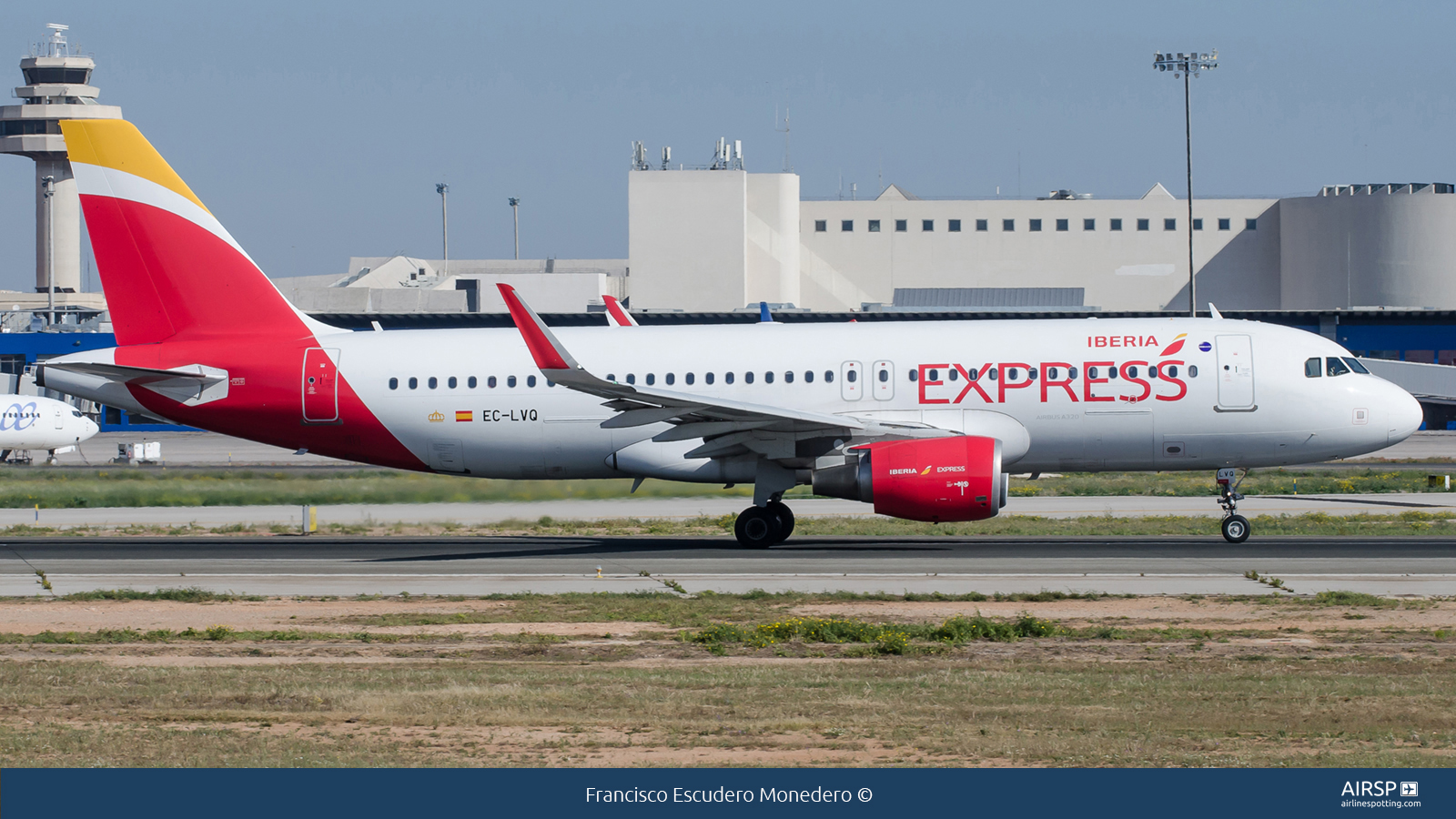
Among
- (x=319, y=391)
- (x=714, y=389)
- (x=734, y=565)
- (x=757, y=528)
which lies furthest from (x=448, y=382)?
(x=734, y=565)

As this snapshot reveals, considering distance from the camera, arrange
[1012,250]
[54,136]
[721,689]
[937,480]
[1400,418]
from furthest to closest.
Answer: [54,136], [1012,250], [1400,418], [937,480], [721,689]

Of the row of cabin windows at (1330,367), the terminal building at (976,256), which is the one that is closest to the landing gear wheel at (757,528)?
the row of cabin windows at (1330,367)

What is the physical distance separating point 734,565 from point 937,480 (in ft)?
11.5

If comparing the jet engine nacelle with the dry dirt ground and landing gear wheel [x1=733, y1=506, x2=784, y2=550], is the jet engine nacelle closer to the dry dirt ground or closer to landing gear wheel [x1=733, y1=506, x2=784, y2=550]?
landing gear wheel [x1=733, y1=506, x2=784, y2=550]

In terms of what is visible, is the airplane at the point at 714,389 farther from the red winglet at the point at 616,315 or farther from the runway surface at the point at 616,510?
the runway surface at the point at 616,510

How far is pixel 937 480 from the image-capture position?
22.8m

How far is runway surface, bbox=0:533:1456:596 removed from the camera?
20109 mm

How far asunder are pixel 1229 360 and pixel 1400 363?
48766 millimetres

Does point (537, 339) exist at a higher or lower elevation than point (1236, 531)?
higher

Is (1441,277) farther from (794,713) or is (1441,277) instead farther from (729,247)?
(794,713)

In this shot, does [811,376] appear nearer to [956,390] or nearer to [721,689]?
[956,390]

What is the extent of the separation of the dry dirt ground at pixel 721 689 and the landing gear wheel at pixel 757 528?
7443 millimetres
